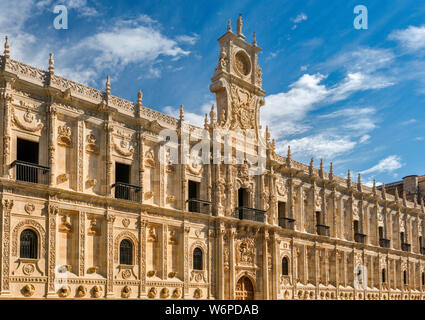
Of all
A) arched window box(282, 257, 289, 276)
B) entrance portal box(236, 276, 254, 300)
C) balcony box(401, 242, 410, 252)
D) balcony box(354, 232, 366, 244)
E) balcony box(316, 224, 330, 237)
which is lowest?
entrance portal box(236, 276, 254, 300)

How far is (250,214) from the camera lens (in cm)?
3136

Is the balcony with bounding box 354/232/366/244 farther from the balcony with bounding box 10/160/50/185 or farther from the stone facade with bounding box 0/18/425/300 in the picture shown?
the balcony with bounding box 10/160/50/185

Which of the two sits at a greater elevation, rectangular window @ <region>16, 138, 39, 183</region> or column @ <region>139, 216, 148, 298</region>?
rectangular window @ <region>16, 138, 39, 183</region>

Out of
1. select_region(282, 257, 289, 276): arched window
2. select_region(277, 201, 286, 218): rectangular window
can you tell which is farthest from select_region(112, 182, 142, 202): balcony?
select_region(282, 257, 289, 276): arched window

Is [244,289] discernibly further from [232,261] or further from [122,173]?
[122,173]

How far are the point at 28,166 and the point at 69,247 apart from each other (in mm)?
4177

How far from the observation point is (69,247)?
908 inches

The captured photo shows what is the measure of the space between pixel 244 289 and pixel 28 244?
1433cm

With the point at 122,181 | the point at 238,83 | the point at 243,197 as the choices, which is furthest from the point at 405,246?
the point at 122,181

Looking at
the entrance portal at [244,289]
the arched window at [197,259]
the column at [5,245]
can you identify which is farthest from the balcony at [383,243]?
the column at [5,245]

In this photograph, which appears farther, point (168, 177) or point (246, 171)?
point (246, 171)

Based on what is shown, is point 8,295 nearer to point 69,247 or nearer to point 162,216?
point 69,247

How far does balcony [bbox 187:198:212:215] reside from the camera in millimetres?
28667
